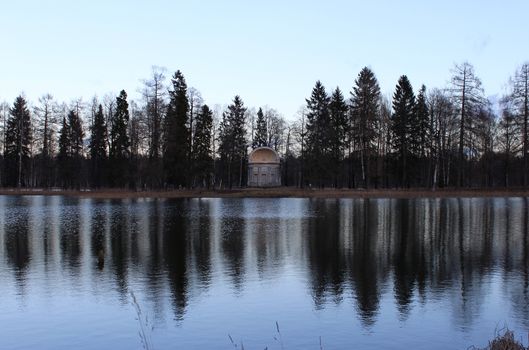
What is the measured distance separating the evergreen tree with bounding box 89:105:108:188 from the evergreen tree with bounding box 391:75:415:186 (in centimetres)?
4696

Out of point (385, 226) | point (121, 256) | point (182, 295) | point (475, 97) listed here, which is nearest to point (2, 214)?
point (121, 256)

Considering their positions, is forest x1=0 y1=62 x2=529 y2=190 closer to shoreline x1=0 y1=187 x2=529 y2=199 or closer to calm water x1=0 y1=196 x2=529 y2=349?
shoreline x1=0 y1=187 x2=529 y2=199

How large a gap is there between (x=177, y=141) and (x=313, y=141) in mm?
20077

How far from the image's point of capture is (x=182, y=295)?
59.7 feet

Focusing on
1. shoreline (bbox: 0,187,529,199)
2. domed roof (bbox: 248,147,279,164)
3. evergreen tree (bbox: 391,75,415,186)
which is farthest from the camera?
domed roof (bbox: 248,147,279,164)

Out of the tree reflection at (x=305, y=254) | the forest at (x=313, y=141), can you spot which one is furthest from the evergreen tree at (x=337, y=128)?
the tree reflection at (x=305, y=254)

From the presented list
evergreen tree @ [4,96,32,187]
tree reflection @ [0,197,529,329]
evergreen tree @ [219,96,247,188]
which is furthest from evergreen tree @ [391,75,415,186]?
→ evergreen tree @ [4,96,32,187]

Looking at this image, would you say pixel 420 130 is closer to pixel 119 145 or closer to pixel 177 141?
pixel 177 141

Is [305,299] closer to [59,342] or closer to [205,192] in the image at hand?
[59,342]

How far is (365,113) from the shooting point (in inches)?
3201

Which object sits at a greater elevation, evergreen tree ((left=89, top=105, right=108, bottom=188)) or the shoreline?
evergreen tree ((left=89, top=105, right=108, bottom=188))

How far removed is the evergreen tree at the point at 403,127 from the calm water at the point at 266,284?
149 feet

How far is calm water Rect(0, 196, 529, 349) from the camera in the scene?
1400 cm

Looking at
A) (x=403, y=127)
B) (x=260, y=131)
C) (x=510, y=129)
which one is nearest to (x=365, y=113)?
(x=403, y=127)
